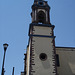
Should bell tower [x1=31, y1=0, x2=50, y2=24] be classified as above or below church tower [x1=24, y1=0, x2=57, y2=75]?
above

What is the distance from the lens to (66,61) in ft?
75.5

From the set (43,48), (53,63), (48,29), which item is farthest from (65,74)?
(48,29)

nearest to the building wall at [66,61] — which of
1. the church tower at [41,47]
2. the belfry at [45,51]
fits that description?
the belfry at [45,51]

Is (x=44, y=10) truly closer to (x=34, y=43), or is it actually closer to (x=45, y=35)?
(x=45, y=35)

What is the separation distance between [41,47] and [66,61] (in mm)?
4902

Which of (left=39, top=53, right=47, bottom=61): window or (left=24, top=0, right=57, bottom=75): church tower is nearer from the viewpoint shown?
(left=24, top=0, right=57, bottom=75): church tower

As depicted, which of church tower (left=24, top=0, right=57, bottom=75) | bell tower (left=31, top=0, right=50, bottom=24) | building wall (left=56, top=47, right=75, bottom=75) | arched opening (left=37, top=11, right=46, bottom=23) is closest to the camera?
church tower (left=24, top=0, right=57, bottom=75)

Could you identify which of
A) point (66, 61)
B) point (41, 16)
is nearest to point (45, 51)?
point (66, 61)

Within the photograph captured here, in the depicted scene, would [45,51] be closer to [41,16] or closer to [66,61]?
[66,61]

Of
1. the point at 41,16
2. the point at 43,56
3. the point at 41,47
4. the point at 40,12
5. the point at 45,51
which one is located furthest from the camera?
the point at 41,16

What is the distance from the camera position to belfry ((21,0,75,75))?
19.5 metres

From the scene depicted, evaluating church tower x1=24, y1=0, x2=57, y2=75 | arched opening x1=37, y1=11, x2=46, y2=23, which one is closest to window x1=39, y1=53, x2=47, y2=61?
church tower x1=24, y1=0, x2=57, y2=75

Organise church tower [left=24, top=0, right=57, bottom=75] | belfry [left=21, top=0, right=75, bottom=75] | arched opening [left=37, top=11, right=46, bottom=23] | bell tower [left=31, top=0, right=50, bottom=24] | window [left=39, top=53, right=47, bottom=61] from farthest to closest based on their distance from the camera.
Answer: arched opening [left=37, top=11, right=46, bottom=23], bell tower [left=31, top=0, right=50, bottom=24], window [left=39, top=53, right=47, bottom=61], belfry [left=21, top=0, right=75, bottom=75], church tower [left=24, top=0, right=57, bottom=75]

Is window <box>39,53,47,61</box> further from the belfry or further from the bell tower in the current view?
the bell tower
